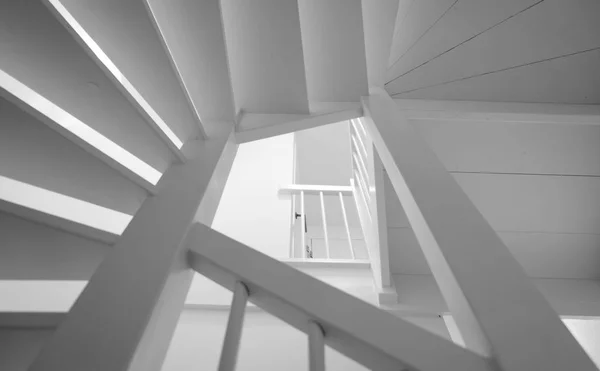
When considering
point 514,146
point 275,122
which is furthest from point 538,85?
point 275,122

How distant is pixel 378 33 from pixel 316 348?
4.32 ft

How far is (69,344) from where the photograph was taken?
0.60 metres

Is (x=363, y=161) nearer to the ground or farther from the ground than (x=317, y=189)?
nearer to the ground

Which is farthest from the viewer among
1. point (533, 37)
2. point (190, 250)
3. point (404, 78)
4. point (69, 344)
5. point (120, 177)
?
point (404, 78)

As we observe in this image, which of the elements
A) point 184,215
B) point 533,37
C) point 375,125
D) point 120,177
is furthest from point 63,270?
point 533,37

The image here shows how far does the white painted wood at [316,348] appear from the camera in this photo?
636mm

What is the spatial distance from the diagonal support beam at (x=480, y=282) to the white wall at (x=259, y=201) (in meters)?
2.04

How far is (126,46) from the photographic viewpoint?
3.18 ft

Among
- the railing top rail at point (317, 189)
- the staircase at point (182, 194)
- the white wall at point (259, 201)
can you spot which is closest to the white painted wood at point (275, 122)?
the staircase at point (182, 194)

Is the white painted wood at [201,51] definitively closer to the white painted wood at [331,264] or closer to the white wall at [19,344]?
the white wall at [19,344]

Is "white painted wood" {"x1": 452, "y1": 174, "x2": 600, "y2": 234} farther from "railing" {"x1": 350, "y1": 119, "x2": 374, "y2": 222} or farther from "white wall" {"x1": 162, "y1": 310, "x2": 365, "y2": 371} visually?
"white wall" {"x1": 162, "y1": 310, "x2": 365, "y2": 371}

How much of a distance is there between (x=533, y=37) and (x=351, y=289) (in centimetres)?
178

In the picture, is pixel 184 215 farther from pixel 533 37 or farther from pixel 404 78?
pixel 533 37

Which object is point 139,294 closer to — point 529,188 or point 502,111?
point 502,111
